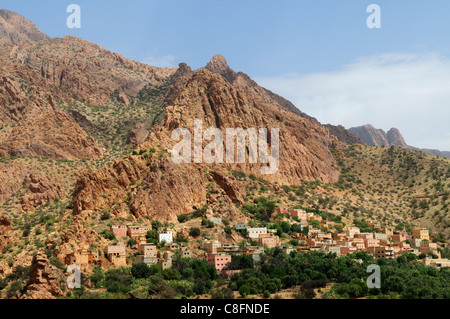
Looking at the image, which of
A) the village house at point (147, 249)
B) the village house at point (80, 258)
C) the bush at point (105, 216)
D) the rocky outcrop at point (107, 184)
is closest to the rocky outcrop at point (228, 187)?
the rocky outcrop at point (107, 184)

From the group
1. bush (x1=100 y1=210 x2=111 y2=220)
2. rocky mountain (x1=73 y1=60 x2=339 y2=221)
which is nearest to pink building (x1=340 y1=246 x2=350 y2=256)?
rocky mountain (x1=73 y1=60 x2=339 y2=221)

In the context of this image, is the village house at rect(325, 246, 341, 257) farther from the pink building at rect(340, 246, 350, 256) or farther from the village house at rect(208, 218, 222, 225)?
the village house at rect(208, 218, 222, 225)

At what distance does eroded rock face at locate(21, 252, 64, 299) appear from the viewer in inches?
3159

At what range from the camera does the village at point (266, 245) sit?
95688mm

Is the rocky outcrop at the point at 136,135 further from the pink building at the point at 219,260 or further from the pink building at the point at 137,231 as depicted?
the pink building at the point at 219,260

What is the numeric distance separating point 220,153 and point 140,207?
36.1 meters

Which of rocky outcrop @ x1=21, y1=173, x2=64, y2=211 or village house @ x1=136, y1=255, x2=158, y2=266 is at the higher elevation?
rocky outcrop @ x1=21, y1=173, x2=64, y2=211

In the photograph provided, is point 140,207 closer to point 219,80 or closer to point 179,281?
point 179,281

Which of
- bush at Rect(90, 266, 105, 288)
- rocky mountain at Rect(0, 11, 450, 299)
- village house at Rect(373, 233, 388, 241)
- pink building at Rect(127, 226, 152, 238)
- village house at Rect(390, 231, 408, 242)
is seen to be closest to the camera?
bush at Rect(90, 266, 105, 288)
